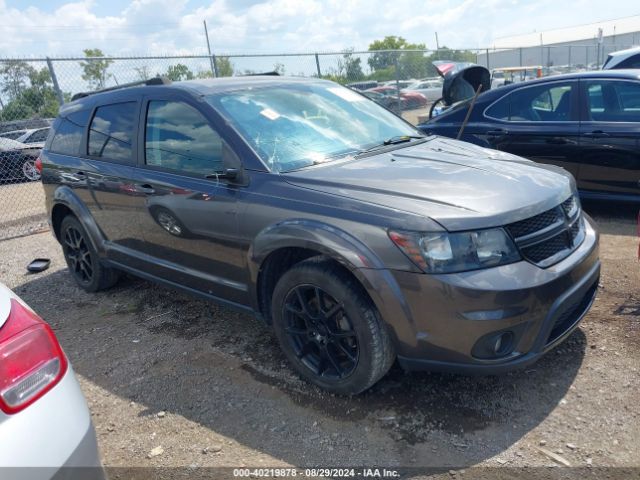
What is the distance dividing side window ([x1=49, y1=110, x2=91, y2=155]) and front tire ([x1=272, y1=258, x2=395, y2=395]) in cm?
268

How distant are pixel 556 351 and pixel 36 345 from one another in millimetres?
2855

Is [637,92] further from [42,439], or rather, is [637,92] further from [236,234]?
[42,439]

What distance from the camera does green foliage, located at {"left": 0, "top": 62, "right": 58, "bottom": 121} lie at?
8.67 metres

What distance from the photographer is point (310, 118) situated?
11.8ft

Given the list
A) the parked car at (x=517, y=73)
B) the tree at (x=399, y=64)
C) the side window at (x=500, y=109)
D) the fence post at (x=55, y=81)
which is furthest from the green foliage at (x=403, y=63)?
the fence post at (x=55, y=81)

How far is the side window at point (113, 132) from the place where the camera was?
4.04 m

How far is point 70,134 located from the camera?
4750mm

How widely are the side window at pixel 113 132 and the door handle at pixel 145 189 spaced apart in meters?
0.29

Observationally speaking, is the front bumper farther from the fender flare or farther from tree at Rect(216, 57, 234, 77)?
tree at Rect(216, 57, 234, 77)

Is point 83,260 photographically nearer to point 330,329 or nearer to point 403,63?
point 330,329

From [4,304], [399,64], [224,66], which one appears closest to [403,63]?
[399,64]

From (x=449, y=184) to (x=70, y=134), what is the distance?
11.7 feet

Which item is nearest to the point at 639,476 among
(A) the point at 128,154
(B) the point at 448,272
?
(B) the point at 448,272

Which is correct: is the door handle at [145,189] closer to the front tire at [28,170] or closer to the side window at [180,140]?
the side window at [180,140]
